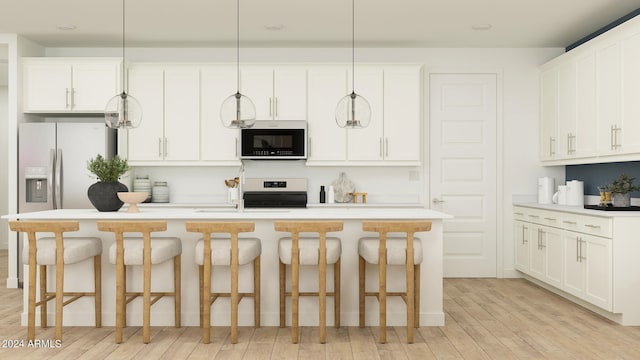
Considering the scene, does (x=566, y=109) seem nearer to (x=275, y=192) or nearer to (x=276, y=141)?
(x=276, y=141)

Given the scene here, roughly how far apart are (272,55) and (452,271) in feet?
11.0

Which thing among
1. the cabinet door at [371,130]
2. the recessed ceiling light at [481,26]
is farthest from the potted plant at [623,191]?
the cabinet door at [371,130]

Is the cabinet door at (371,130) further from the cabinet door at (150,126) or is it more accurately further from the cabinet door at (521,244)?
A: the cabinet door at (150,126)

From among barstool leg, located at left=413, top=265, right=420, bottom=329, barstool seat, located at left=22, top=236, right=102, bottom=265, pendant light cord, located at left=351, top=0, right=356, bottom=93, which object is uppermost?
pendant light cord, located at left=351, top=0, right=356, bottom=93

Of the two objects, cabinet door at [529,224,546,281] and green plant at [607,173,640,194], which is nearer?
green plant at [607,173,640,194]

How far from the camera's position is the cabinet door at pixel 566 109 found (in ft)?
17.2

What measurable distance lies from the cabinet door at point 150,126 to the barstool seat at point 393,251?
311 centimetres

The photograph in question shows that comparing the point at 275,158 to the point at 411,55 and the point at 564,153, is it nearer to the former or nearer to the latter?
the point at 411,55

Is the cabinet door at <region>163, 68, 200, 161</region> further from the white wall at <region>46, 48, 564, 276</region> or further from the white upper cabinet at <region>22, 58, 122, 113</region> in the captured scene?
the white upper cabinet at <region>22, 58, 122, 113</region>

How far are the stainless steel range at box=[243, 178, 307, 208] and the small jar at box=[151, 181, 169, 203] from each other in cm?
95

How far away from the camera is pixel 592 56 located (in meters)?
4.87

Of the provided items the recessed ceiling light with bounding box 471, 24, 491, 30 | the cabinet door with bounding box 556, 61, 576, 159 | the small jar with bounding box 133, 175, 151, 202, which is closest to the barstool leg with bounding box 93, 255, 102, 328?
the small jar with bounding box 133, 175, 151, 202

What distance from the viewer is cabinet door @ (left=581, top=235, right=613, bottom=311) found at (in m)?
4.11

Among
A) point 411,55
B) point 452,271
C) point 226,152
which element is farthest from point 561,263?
point 226,152
